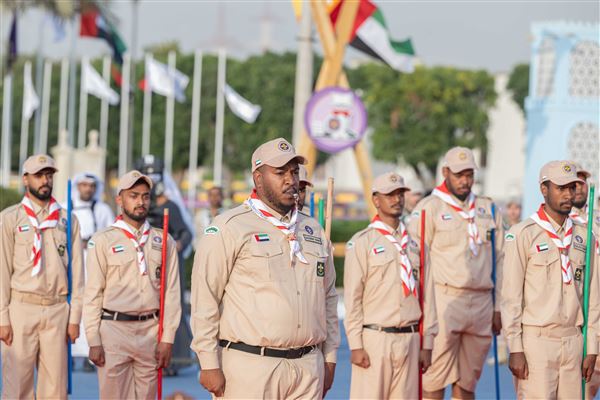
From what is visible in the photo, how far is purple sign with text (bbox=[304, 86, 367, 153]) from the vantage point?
16484 mm

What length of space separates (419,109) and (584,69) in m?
50.1

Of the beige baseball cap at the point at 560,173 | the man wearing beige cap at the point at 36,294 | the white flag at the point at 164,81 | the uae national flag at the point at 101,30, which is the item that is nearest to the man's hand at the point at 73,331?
the man wearing beige cap at the point at 36,294

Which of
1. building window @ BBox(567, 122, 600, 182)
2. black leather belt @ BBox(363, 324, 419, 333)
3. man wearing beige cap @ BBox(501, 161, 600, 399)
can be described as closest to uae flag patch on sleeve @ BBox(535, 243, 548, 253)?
man wearing beige cap @ BBox(501, 161, 600, 399)

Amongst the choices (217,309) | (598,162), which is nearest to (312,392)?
(217,309)

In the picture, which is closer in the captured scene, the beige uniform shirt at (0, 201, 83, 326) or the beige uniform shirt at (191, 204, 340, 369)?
the beige uniform shirt at (191, 204, 340, 369)

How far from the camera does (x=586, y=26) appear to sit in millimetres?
20547

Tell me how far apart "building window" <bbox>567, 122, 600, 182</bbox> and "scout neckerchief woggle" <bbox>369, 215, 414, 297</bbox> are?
11.5 m

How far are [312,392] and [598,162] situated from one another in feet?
46.4

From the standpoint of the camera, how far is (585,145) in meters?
20.3

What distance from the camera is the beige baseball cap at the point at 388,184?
917 centimetres

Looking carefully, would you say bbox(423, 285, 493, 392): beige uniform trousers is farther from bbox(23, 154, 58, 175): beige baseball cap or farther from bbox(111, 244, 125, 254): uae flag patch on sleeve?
bbox(23, 154, 58, 175): beige baseball cap

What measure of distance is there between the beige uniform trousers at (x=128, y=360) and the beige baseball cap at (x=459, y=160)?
2763 millimetres

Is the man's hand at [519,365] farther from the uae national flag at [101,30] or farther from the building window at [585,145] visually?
the uae national flag at [101,30]

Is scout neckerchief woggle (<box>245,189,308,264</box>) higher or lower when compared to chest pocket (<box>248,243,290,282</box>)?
higher
